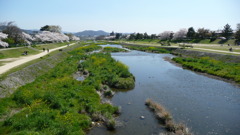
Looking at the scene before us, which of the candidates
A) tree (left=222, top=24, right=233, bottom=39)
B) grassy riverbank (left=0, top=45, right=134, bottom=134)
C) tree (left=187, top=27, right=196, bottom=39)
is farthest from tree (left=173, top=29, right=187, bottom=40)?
grassy riverbank (left=0, top=45, right=134, bottom=134)

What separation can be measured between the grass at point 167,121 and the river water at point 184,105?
0.43 m

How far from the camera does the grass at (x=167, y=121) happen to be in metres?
10.6

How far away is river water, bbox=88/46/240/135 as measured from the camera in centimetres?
1143

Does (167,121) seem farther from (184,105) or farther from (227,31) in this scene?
(227,31)

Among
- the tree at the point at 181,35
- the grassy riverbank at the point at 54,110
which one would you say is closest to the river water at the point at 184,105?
the grassy riverbank at the point at 54,110

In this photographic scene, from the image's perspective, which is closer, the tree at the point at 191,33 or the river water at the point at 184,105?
the river water at the point at 184,105

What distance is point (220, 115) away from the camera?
1357cm

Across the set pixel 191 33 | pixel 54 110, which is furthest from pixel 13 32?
pixel 191 33

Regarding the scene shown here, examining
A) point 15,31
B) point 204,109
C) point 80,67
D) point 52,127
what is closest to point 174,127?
point 204,109

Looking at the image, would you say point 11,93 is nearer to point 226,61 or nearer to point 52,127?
point 52,127

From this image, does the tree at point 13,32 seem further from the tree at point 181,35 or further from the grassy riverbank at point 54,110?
the tree at point 181,35

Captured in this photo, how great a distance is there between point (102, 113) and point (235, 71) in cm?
2415

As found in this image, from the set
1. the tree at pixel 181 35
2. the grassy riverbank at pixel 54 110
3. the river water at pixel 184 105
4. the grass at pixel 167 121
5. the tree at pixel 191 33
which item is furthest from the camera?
the tree at pixel 181 35

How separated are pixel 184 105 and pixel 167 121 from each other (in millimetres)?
4331
